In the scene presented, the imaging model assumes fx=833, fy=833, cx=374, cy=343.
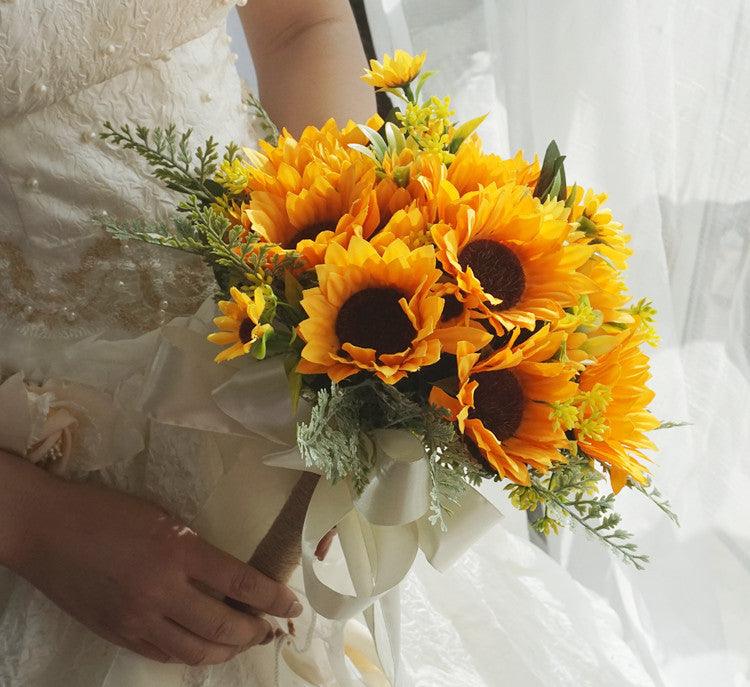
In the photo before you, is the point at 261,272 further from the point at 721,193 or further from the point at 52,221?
the point at 721,193

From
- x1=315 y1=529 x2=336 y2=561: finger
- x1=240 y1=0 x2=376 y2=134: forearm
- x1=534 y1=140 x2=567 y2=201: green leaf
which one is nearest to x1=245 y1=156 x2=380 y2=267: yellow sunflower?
x1=534 y1=140 x2=567 y2=201: green leaf

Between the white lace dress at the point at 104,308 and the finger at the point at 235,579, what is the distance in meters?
0.04

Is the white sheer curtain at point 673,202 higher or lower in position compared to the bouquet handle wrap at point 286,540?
higher

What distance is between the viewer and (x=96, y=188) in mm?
671

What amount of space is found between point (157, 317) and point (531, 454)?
37 cm

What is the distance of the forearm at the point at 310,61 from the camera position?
86 centimetres

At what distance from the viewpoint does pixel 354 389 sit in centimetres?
48

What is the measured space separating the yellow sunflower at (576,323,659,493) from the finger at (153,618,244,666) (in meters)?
0.32

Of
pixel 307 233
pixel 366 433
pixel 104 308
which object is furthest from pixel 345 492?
pixel 104 308

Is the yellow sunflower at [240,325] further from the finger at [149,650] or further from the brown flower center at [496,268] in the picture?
the finger at [149,650]

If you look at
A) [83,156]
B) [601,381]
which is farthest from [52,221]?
[601,381]

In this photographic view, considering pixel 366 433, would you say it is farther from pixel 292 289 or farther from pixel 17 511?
pixel 17 511

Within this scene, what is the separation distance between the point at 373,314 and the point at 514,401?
0.31 feet

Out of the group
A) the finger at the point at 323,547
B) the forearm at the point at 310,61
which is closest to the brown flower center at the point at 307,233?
the finger at the point at 323,547
